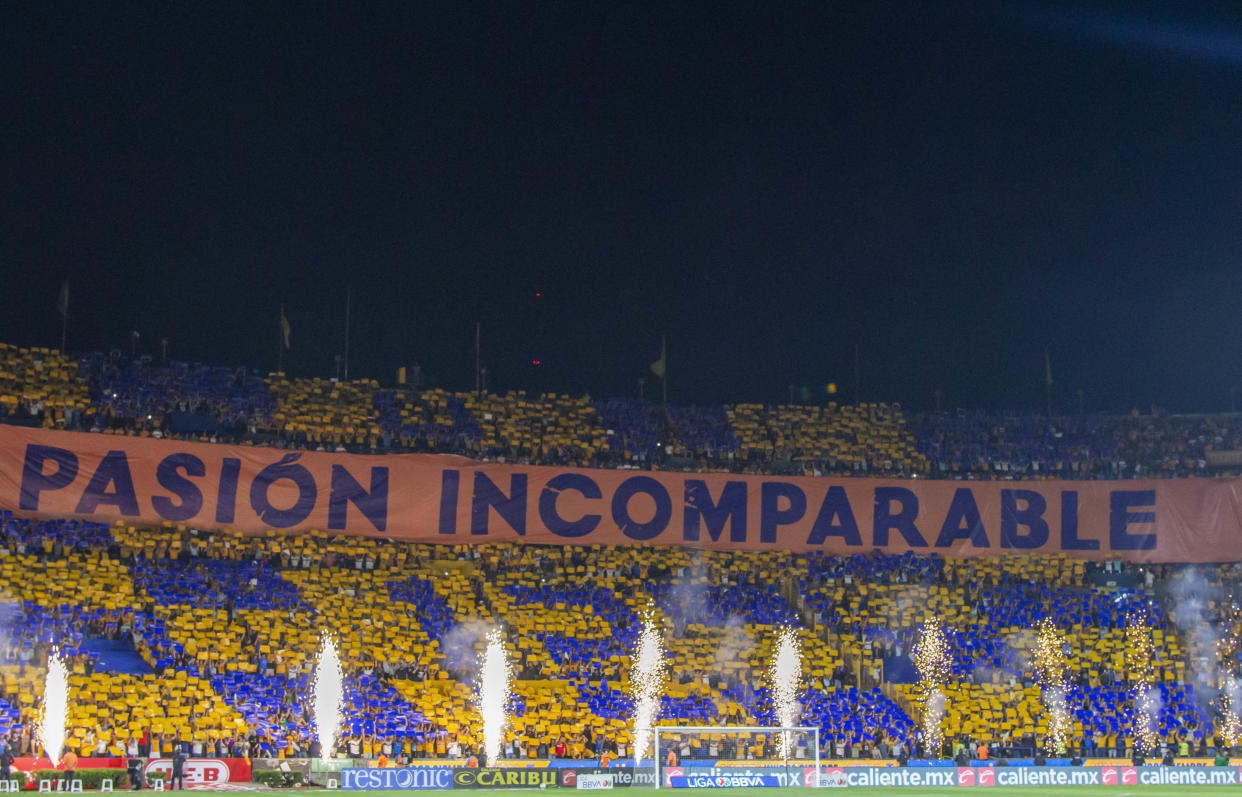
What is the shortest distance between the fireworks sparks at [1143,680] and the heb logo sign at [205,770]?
26598 mm

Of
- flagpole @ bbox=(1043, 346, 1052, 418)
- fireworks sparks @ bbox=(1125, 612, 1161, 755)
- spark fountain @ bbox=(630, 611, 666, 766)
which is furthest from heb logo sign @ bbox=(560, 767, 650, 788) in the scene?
flagpole @ bbox=(1043, 346, 1052, 418)

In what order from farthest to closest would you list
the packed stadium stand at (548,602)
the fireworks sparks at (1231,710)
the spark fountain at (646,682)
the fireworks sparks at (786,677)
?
the fireworks sparks at (1231,710) → the fireworks sparks at (786,677) → the spark fountain at (646,682) → the packed stadium stand at (548,602)

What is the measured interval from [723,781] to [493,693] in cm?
791

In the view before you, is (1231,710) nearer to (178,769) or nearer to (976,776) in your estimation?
(976,776)

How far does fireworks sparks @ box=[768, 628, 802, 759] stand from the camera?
38719mm

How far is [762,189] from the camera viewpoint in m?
47.2

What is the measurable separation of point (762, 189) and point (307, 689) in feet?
81.3

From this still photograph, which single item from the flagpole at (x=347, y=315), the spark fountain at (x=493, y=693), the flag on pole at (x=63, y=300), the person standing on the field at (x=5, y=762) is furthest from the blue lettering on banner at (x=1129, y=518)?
the flag on pole at (x=63, y=300)

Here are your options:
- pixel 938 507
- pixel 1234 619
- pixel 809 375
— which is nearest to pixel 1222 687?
pixel 1234 619

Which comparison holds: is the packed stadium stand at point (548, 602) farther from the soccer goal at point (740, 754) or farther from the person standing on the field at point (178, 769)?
the person standing on the field at point (178, 769)

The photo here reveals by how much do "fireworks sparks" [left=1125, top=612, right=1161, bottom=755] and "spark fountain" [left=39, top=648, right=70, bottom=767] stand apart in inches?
1228

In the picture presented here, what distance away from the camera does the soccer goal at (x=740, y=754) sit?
33.8 metres

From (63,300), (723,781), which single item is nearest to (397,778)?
(723,781)

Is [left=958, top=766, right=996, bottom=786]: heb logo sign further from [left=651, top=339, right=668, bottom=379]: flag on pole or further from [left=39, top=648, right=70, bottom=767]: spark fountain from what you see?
[left=39, top=648, right=70, bottom=767]: spark fountain
